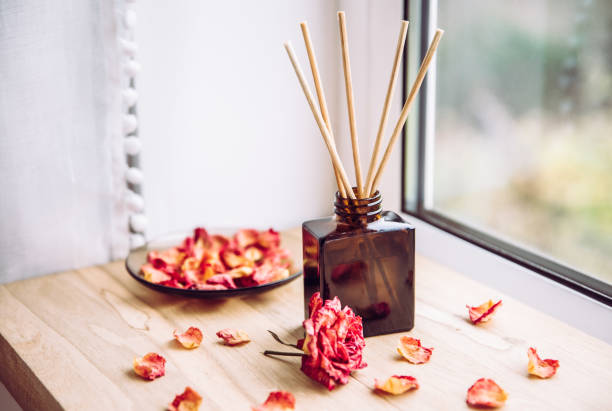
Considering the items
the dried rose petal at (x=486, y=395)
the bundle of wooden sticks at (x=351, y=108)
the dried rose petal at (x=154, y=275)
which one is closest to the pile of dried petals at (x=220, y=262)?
the dried rose petal at (x=154, y=275)

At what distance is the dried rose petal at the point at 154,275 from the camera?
96 centimetres

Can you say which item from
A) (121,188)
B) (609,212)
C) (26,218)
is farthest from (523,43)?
(26,218)

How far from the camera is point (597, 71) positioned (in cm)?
166

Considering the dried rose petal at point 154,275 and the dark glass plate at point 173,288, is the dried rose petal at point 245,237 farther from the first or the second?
the dried rose petal at point 154,275

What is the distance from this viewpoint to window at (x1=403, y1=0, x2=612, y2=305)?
1653 millimetres

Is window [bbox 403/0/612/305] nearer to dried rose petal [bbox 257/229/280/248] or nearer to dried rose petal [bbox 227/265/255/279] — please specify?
dried rose petal [bbox 257/229/280/248]

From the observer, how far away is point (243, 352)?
2.71 ft

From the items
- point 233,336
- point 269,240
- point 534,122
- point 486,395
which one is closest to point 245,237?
point 269,240

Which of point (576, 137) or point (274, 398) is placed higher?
point (576, 137)

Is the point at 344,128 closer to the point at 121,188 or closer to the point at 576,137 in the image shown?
the point at 121,188

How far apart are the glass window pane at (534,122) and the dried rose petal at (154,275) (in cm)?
80

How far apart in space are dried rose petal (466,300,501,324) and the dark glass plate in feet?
0.84

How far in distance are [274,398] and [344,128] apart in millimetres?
701

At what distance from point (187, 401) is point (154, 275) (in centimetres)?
31
